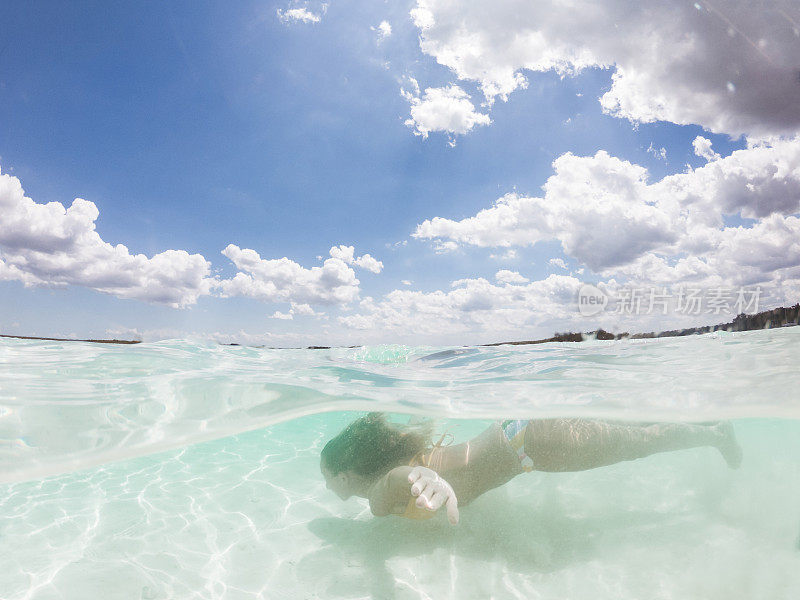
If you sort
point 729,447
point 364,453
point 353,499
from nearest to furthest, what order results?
point 364,453 < point 353,499 < point 729,447

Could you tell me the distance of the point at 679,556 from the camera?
15.8ft

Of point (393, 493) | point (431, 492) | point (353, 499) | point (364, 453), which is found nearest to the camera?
point (431, 492)

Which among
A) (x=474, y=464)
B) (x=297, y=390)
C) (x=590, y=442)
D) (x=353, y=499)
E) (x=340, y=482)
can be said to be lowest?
(x=353, y=499)

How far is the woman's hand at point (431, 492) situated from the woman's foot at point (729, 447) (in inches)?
250

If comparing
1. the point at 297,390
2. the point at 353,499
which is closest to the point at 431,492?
the point at 353,499

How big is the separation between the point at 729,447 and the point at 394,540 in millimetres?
6614

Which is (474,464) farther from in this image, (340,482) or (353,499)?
(353,499)

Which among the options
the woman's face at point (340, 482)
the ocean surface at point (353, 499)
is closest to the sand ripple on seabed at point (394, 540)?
the ocean surface at point (353, 499)

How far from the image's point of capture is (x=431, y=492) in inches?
150

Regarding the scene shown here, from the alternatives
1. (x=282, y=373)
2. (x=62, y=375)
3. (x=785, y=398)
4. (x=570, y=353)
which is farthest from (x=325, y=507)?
(x=785, y=398)

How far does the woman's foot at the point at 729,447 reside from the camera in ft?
23.0

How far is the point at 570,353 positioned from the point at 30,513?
11.1 meters

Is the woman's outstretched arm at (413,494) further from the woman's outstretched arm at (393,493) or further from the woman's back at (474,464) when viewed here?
the woman's back at (474,464)

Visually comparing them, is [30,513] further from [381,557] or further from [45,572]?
[381,557]
